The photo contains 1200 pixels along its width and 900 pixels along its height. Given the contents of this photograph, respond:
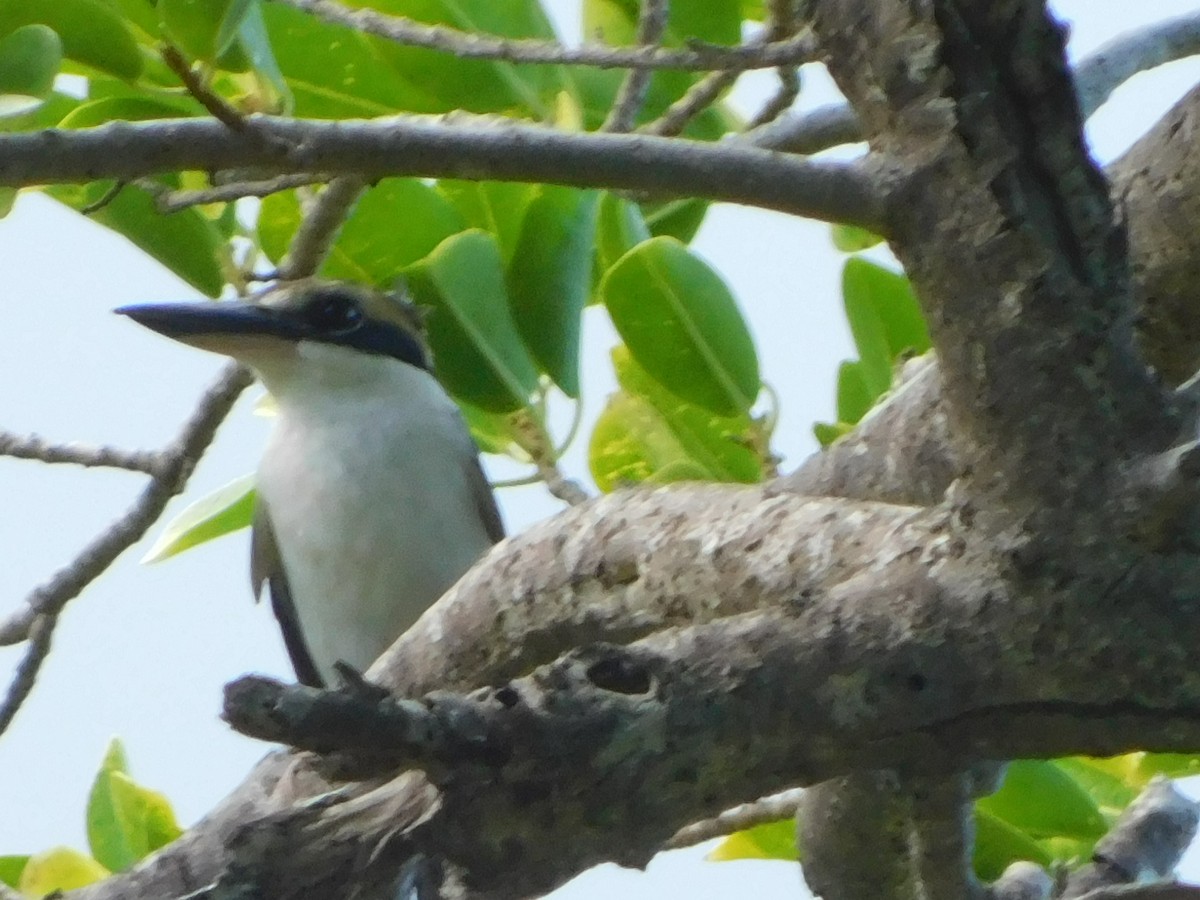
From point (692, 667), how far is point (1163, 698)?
13.9 inches

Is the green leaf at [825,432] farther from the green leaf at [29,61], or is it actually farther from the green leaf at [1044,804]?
the green leaf at [29,61]

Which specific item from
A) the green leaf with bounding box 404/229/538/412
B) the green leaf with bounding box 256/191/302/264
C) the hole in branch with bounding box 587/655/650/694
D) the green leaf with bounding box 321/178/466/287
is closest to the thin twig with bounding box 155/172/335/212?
the green leaf with bounding box 404/229/538/412

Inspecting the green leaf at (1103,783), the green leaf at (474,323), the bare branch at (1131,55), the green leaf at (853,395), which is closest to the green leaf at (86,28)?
the green leaf at (474,323)

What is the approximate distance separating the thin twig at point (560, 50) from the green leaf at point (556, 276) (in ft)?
0.88

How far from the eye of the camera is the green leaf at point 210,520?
3.04 meters

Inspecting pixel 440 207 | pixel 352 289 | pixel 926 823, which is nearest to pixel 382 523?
pixel 352 289

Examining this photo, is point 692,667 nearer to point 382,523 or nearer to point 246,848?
point 246,848

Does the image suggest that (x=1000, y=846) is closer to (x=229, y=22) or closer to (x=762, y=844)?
(x=762, y=844)

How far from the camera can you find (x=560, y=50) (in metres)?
1.92

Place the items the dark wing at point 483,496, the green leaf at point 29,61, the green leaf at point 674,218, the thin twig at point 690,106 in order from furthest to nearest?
1. the dark wing at point 483,496
2. the green leaf at point 674,218
3. the thin twig at point 690,106
4. the green leaf at point 29,61

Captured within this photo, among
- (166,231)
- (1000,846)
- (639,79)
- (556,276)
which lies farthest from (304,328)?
(1000,846)

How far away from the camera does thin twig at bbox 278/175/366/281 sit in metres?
2.38

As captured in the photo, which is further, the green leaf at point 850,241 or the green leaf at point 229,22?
the green leaf at point 850,241

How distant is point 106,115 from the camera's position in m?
2.16
